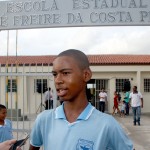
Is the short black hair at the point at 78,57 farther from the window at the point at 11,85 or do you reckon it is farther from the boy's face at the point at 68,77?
the window at the point at 11,85

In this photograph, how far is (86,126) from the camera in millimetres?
1608

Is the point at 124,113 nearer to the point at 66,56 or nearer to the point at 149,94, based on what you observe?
the point at 149,94

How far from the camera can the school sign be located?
5150mm

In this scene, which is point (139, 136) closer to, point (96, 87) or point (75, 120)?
point (75, 120)

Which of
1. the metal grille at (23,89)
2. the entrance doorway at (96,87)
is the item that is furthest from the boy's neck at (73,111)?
the entrance doorway at (96,87)

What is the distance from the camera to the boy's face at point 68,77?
5.38ft

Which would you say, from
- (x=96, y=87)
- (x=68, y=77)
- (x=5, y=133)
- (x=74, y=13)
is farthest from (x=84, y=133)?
(x=96, y=87)

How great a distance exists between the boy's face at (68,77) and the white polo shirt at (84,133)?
0.37 ft

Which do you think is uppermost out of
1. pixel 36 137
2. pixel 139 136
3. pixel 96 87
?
pixel 36 137

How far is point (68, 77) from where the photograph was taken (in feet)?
5.37

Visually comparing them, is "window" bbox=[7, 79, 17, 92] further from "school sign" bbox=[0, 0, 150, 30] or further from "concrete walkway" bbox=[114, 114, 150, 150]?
"concrete walkway" bbox=[114, 114, 150, 150]

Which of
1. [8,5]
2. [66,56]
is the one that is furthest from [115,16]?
[66,56]

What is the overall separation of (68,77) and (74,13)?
3775mm

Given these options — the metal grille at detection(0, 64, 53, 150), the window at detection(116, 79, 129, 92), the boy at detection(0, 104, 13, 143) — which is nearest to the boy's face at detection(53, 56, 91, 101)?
the boy at detection(0, 104, 13, 143)
